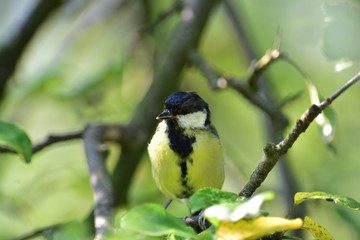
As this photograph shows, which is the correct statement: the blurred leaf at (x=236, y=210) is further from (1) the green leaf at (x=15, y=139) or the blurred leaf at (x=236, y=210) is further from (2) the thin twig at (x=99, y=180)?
(1) the green leaf at (x=15, y=139)

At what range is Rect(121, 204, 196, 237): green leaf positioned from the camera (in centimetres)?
101

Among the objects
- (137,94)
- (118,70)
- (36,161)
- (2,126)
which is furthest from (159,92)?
(2,126)

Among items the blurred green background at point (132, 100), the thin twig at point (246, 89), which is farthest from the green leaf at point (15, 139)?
the thin twig at point (246, 89)

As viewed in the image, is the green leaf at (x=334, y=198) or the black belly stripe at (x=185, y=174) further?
A: the black belly stripe at (x=185, y=174)

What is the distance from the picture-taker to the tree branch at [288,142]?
1.17 m

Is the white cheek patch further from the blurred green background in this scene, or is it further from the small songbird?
the blurred green background

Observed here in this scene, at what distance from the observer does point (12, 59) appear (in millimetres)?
3064

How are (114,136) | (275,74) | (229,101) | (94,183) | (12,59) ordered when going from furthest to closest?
(229,101), (275,74), (12,59), (114,136), (94,183)

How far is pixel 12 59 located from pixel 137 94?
126 centimetres

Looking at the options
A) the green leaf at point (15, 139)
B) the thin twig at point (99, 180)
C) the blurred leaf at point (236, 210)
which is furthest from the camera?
the thin twig at point (99, 180)

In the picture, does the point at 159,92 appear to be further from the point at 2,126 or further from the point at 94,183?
the point at 2,126

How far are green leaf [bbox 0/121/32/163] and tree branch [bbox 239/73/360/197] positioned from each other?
2.44 feet

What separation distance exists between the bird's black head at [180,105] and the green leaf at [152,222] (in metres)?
1.53

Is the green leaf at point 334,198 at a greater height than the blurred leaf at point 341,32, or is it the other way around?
the blurred leaf at point 341,32
